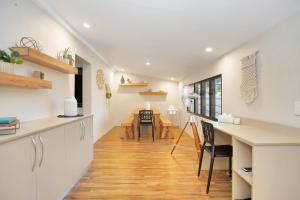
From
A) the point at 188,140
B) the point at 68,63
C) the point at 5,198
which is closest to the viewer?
the point at 5,198

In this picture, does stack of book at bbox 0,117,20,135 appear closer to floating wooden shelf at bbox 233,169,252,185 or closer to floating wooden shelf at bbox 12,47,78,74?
floating wooden shelf at bbox 12,47,78,74

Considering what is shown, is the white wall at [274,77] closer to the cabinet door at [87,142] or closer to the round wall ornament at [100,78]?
the cabinet door at [87,142]

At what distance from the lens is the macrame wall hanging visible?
2.43m

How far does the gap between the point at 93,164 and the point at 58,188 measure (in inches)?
51.4

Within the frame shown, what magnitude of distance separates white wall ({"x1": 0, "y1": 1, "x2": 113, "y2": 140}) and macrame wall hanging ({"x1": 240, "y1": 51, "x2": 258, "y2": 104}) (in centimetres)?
295

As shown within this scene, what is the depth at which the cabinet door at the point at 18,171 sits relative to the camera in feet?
3.87

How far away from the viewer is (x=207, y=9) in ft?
6.28

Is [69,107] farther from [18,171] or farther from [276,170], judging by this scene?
[276,170]

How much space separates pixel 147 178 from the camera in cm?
262

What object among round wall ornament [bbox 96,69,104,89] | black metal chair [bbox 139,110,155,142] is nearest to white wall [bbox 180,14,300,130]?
black metal chair [bbox 139,110,155,142]

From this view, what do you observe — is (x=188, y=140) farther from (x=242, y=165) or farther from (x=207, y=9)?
(x=207, y=9)

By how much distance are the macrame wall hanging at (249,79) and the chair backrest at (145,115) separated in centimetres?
296

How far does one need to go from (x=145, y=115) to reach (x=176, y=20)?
3.43 meters

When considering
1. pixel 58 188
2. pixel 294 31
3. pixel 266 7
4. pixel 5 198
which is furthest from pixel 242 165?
pixel 5 198
